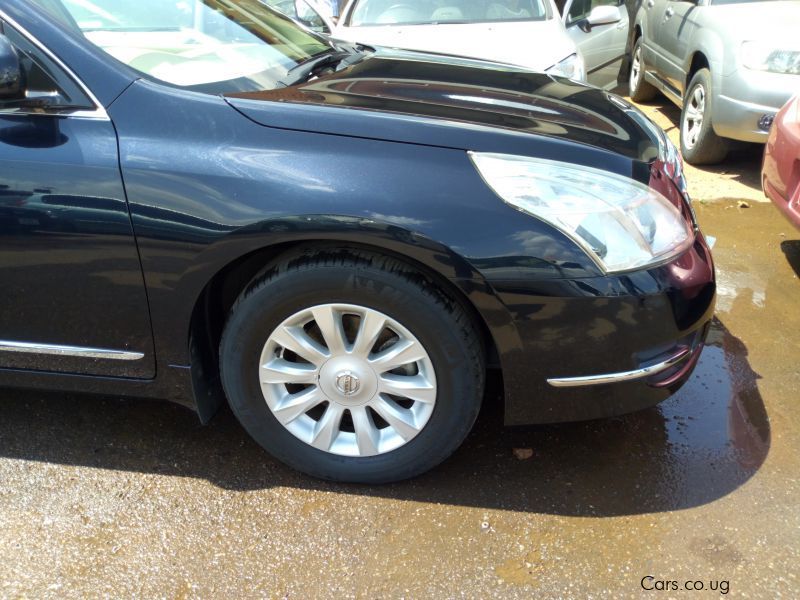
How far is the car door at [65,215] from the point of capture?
6.92ft

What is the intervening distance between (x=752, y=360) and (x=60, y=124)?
9.02 feet

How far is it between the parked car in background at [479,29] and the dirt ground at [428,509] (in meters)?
2.61

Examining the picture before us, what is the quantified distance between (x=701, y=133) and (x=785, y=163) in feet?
6.75

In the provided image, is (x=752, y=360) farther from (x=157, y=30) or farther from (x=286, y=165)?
(x=157, y=30)

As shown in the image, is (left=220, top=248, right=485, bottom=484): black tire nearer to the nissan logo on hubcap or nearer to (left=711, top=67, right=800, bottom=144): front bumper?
the nissan logo on hubcap

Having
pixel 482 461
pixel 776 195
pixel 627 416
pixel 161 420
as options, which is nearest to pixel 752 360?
pixel 627 416

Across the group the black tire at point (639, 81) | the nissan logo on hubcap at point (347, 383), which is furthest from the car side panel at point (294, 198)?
the black tire at point (639, 81)

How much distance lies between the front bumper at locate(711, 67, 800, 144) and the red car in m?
1.15

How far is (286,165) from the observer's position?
81.3 inches

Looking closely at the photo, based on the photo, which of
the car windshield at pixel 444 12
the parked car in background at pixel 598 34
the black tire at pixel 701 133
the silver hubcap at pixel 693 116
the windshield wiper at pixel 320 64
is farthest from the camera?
the parked car in background at pixel 598 34

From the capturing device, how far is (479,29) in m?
5.07

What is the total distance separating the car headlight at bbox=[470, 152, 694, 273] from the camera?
2.05 meters

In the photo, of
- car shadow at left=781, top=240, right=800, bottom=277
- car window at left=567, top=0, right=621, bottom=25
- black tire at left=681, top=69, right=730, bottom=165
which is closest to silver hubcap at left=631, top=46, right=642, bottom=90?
car window at left=567, top=0, right=621, bottom=25

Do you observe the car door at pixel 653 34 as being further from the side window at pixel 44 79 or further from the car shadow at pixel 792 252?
the side window at pixel 44 79
